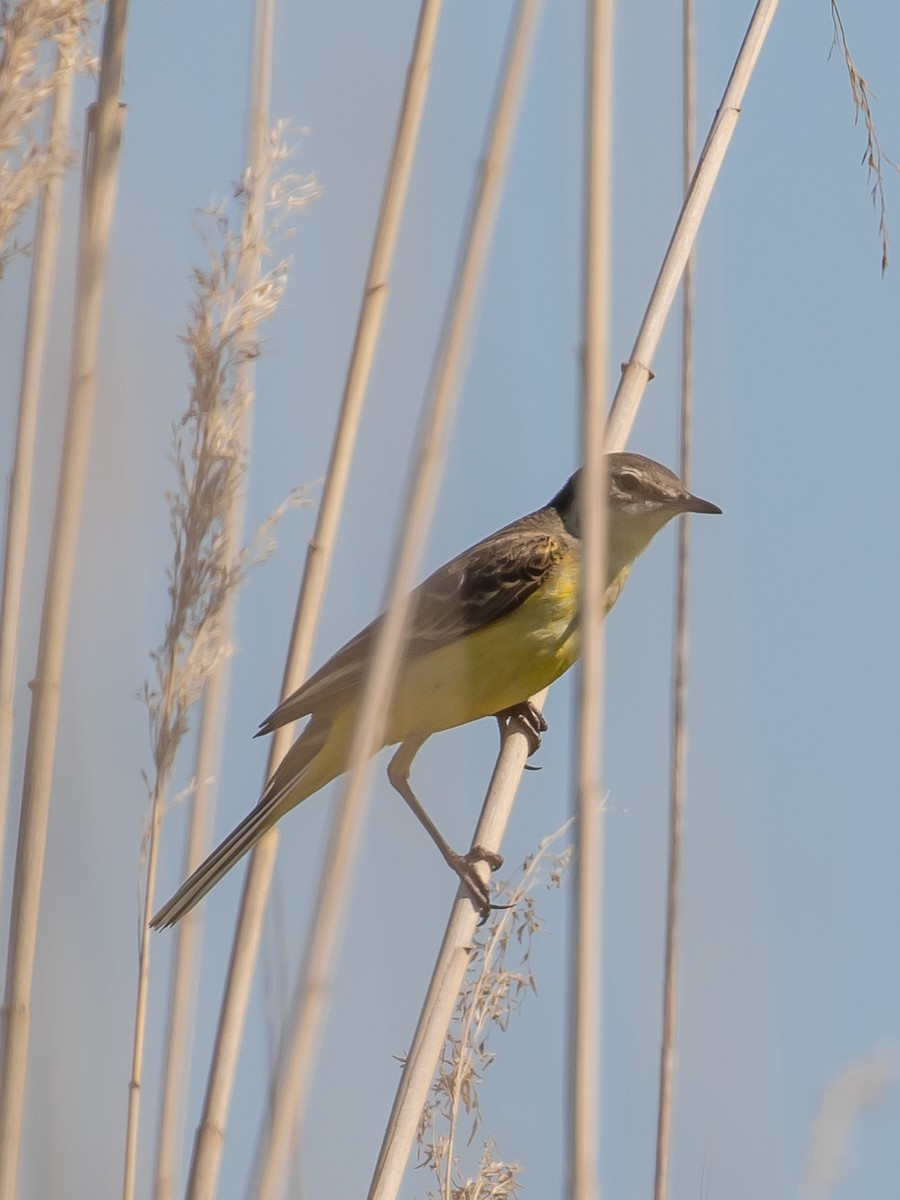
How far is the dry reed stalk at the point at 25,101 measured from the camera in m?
2.08

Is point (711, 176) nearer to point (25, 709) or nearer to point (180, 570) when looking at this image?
point (180, 570)

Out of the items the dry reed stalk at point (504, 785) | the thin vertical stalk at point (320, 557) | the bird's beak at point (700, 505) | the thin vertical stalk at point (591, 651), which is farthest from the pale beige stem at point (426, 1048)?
the bird's beak at point (700, 505)

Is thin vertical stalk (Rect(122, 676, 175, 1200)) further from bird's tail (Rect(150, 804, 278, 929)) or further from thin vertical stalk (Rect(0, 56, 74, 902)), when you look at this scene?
thin vertical stalk (Rect(0, 56, 74, 902))

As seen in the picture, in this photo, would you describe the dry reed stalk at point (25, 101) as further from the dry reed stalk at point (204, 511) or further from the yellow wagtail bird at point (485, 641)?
the yellow wagtail bird at point (485, 641)

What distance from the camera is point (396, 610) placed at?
75.6 inches

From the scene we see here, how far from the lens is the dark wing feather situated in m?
3.66

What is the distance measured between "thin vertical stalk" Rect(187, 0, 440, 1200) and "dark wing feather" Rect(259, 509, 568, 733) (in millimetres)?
787

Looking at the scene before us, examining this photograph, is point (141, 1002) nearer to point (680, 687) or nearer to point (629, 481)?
point (680, 687)

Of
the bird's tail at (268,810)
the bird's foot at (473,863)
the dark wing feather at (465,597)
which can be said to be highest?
the dark wing feather at (465,597)

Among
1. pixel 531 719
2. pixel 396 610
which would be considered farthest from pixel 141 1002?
pixel 531 719

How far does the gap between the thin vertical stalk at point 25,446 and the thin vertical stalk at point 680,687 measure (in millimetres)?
1295

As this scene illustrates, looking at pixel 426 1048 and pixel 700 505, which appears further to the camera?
pixel 700 505

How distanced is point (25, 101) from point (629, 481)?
2.35m

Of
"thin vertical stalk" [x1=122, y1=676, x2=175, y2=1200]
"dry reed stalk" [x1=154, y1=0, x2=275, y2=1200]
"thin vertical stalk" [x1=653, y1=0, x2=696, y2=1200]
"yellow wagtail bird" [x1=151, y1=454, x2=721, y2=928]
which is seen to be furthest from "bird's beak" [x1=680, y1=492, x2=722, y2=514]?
"thin vertical stalk" [x1=122, y1=676, x2=175, y2=1200]
